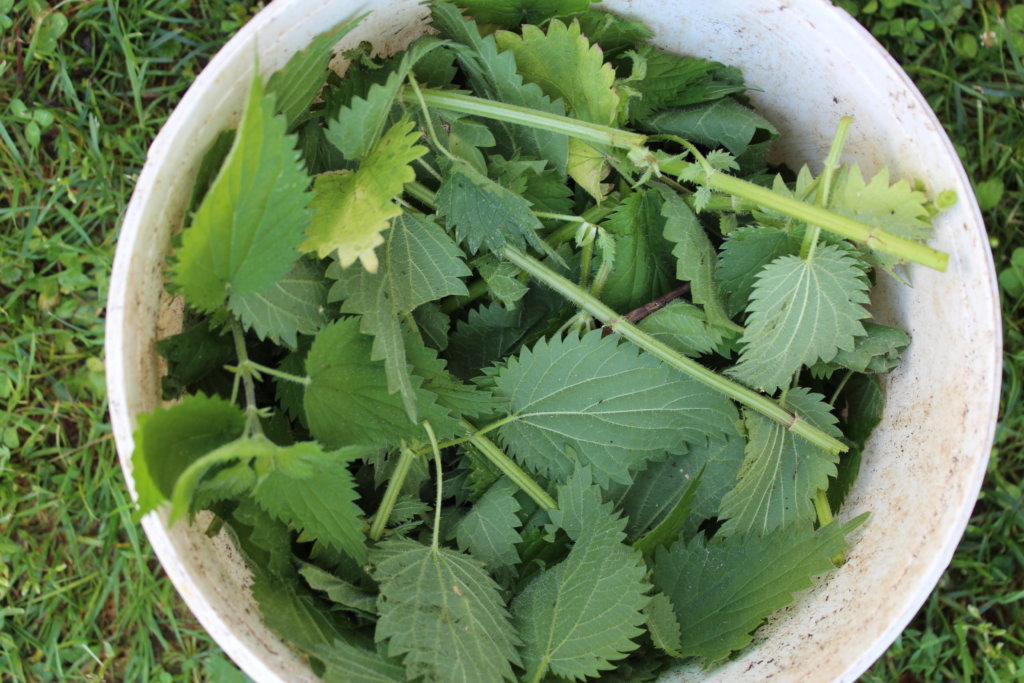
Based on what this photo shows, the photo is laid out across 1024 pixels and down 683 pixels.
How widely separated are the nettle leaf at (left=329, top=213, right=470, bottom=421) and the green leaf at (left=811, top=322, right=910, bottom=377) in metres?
0.50

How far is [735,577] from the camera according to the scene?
3.57ft

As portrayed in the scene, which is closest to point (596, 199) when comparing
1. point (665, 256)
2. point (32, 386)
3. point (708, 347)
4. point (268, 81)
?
point (665, 256)

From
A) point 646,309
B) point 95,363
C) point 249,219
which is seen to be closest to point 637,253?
point 646,309

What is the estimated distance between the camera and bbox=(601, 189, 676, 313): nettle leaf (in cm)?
111

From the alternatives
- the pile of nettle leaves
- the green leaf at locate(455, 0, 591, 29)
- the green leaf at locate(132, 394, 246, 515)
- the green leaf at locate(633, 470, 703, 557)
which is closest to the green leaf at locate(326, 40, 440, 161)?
the pile of nettle leaves

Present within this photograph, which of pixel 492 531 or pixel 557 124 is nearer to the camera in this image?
pixel 557 124

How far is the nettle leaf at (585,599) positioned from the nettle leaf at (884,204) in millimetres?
457

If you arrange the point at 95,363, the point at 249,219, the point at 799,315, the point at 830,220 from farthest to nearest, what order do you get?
the point at 95,363 → the point at 799,315 → the point at 830,220 → the point at 249,219

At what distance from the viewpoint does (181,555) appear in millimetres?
891

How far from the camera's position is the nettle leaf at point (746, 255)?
1.09 metres

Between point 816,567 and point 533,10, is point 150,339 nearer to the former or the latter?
point 533,10

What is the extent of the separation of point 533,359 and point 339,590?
0.37 metres

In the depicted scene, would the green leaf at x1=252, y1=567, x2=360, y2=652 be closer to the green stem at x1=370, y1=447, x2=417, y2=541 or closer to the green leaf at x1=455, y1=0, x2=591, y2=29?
the green stem at x1=370, y1=447, x2=417, y2=541

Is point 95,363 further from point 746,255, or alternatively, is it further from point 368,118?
point 746,255
